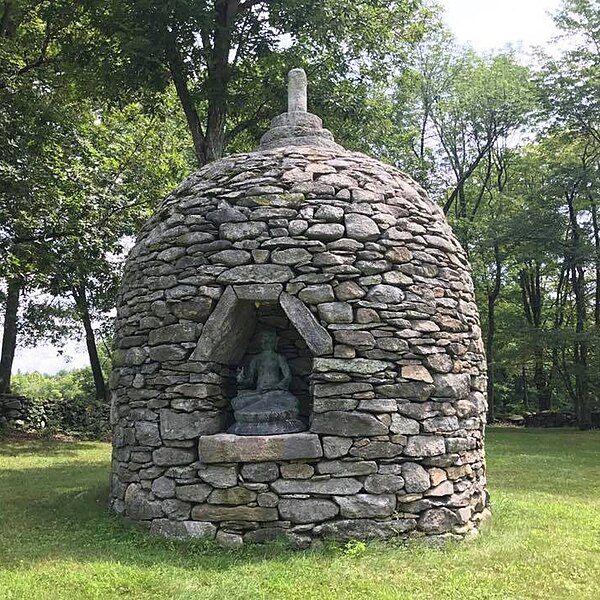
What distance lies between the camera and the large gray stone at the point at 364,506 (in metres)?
5.34

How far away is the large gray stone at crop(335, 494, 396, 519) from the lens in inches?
210

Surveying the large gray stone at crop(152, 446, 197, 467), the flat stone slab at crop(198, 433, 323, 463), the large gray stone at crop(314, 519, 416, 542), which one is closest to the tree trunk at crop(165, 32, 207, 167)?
the large gray stone at crop(152, 446, 197, 467)

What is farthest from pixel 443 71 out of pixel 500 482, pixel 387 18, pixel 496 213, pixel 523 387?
pixel 500 482

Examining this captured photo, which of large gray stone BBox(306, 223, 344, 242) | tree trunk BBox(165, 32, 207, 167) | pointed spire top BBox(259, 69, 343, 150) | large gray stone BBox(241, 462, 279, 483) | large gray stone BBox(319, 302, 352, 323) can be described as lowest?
large gray stone BBox(241, 462, 279, 483)

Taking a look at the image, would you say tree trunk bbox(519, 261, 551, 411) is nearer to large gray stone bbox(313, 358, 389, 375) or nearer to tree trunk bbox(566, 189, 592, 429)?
tree trunk bbox(566, 189, 592, 429)

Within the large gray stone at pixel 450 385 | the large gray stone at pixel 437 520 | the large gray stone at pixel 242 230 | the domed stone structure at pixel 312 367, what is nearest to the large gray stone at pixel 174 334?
the domed stone structure at pixel 312 367

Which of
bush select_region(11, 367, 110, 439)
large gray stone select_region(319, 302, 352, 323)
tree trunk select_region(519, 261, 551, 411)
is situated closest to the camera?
large gray stone select_region(319, 302, 352, 323)

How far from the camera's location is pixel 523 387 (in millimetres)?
28984

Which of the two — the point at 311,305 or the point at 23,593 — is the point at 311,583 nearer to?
the point at 23,593

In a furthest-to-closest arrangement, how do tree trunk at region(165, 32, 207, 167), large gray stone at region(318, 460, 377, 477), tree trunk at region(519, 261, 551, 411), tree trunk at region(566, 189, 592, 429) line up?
tree trunk at region(519, 261, 551, 411)
tree trunk at region(566, 189, 592, 429)
tree trunk at region(165, 32, 207, 167)
large gray stone at region(318, 460, 377, 477)

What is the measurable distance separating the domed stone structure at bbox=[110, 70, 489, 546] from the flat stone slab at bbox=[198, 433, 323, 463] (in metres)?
0.01

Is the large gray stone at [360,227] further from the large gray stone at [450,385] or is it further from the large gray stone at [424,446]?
the large gray stone at [424,446]

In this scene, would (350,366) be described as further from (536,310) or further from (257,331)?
(536,310)

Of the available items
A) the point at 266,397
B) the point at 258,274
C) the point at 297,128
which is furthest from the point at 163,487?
the point at 297,128
